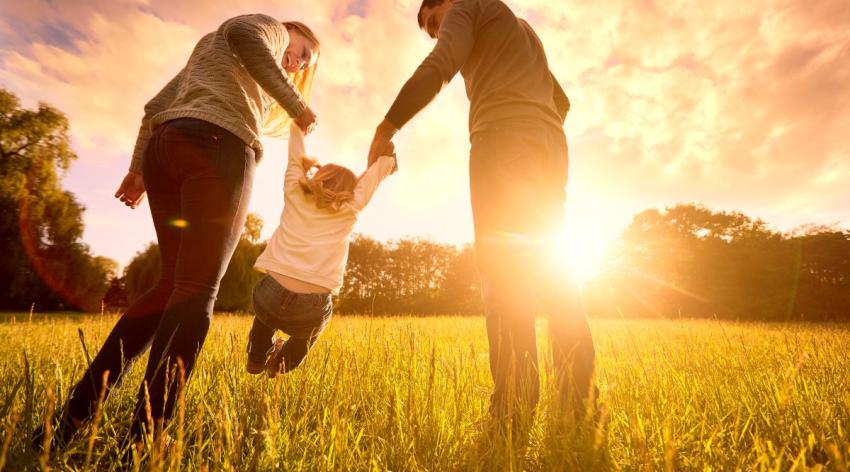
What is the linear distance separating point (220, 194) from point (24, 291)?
1186 inches

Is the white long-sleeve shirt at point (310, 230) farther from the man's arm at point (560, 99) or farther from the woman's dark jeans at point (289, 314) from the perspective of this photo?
the man's arm at point (560, 99)

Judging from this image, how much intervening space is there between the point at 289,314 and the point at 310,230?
55cm

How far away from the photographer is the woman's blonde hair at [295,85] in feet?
7.88

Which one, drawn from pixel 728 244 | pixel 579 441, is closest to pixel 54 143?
pixel 579 441

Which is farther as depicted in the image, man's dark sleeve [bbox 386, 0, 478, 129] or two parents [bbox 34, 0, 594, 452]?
man's dark sleeve [bbox 386, 0, 478, 129]

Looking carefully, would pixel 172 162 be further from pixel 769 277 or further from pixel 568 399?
pixel 769 277

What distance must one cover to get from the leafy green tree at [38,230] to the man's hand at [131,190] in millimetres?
24961

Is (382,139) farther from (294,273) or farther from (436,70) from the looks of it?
(294,273)

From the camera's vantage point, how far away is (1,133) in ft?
77.8

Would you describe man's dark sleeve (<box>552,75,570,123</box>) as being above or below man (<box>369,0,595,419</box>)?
above

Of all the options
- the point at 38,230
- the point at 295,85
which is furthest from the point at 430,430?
the point at 38,230

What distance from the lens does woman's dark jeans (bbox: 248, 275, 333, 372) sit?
2.31 metres

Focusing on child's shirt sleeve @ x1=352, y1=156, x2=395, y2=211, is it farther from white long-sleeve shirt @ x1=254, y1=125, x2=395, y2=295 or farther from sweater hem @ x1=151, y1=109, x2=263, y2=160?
sweater hem @ x1=151, y1=109, x2=263, y2=160

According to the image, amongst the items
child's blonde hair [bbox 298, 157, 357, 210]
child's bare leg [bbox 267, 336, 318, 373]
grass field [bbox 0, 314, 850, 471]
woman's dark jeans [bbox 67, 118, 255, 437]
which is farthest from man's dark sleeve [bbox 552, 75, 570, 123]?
child's bare leg [bbox 267, 336, 318, 373]
